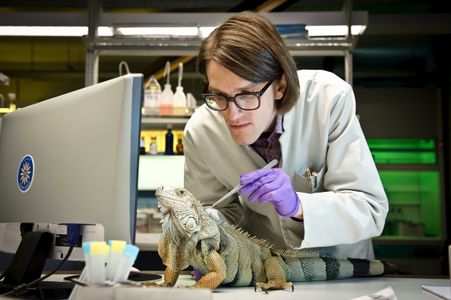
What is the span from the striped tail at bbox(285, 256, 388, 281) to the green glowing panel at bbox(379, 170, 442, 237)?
4.69 meters

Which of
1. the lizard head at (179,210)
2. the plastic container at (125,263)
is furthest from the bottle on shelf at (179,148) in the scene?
the plastic container at (125,263)

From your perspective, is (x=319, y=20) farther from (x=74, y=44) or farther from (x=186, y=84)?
(x=74, y=44)

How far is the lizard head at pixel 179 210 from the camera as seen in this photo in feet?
4.37

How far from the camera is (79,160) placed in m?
1.20

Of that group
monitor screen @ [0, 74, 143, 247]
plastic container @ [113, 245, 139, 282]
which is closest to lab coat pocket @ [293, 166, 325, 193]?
monitor screen @ [0, 74, 143, 247]

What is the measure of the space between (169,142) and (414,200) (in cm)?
351

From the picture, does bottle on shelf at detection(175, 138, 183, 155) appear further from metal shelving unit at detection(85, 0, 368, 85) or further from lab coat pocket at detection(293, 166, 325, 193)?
lab coat pocket at detection(293, 166, 325, 193)

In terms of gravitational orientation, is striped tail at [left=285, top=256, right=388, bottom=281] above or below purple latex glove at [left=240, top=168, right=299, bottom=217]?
below

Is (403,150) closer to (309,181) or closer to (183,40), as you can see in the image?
(183,40)

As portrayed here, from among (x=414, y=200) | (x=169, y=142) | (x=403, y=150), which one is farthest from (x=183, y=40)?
(x=414, y=200)

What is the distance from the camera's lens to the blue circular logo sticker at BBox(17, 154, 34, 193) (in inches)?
52.2

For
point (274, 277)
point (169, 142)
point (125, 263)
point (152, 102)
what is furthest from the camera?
point (169, 142)

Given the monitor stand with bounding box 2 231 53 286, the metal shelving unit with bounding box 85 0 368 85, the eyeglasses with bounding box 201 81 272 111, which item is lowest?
the monitor stand with bounding box 2 231 53 286

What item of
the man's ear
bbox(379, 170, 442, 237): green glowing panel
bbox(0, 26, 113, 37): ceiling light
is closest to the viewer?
the man's ear
